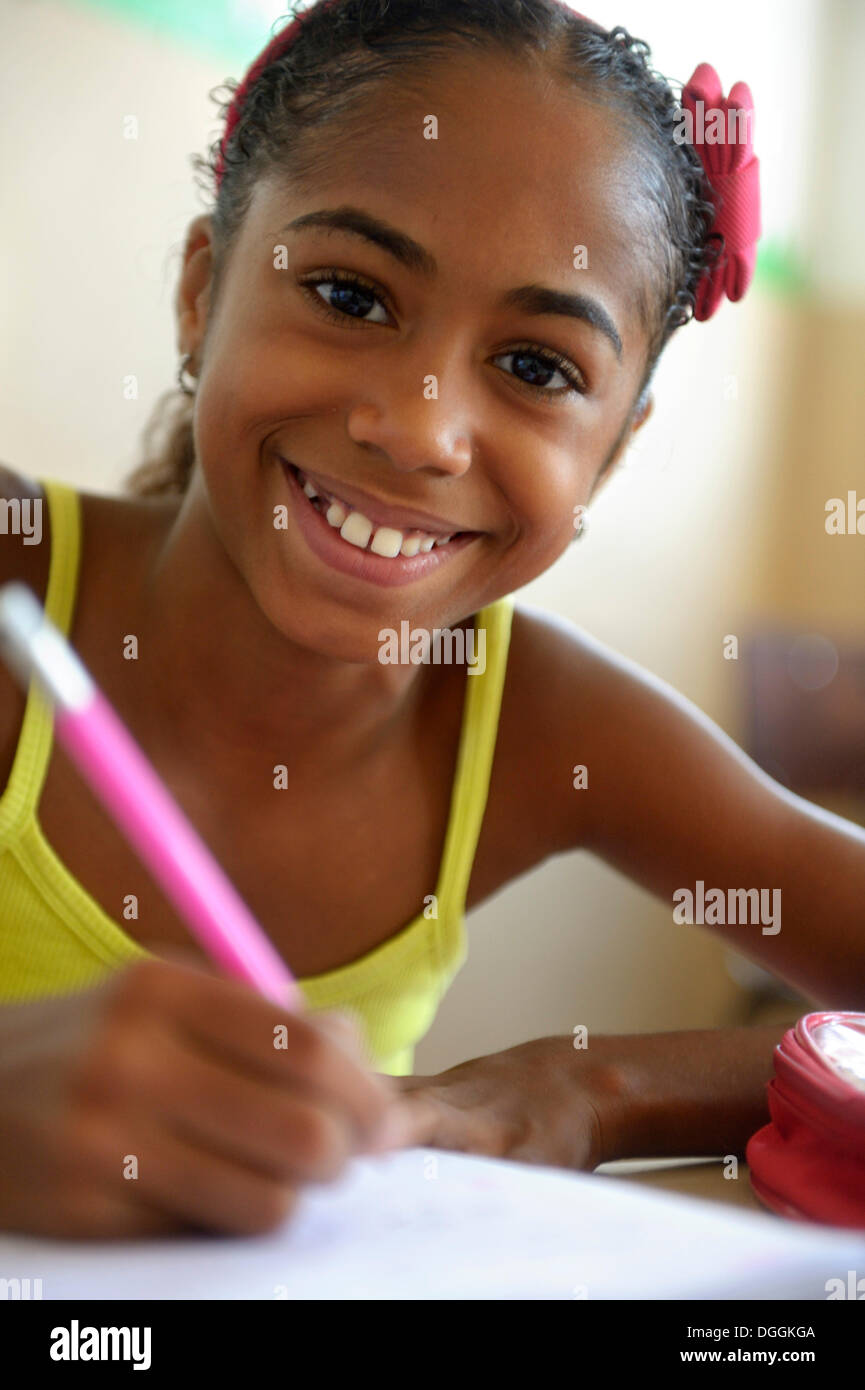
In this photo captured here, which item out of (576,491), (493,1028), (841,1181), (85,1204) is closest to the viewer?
(85,1204)

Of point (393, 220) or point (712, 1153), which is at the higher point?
point (393, 220)

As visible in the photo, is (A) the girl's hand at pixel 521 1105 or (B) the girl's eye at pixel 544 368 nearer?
(A) the girl's hand at pixel 521 1105

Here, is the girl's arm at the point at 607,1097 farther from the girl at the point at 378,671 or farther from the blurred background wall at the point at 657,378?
the blurred background wall at the point at 657,378

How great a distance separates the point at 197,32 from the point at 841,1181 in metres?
1.05

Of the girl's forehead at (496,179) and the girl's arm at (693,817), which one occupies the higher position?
the girl's forehead at (496,179)

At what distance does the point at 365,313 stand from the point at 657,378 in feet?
4.09

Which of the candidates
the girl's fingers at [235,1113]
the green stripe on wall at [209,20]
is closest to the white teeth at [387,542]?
the girl's fingers at [235,1113]

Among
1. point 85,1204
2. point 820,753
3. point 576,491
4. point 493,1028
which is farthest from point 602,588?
point 85,1204

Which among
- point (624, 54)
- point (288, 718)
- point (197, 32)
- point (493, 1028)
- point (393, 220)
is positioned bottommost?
point (493, 1028)

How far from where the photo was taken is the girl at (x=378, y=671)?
12.9 inches

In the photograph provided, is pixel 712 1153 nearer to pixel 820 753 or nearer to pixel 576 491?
pixel 576 491

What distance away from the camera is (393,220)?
1.81ft

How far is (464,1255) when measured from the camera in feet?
1.02

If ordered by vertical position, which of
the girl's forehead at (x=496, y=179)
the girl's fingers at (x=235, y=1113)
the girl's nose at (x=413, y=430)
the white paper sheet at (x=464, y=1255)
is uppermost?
the girl's forehead at (x=496, y=179)
